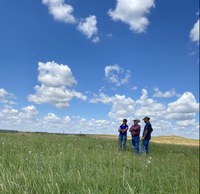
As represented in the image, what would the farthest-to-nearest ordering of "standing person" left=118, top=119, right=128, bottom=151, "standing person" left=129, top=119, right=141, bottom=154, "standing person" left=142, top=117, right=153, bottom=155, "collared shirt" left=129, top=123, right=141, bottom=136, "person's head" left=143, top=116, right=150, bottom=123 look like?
"standing person" left=118, top=119, right=128, bottom=151 < "collared shirt" left=129, top=123, right=141, bottom=136 < "standing person" left=129, top=119, right=141, bottom=154 < "person's head" left=143, top=116, right=150, bottom=123 < "standing person" left=142, top=117, right=153, bottom=155

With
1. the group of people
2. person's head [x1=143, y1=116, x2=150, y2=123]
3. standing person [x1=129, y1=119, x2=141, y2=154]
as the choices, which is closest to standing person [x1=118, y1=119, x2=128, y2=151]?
the group of people

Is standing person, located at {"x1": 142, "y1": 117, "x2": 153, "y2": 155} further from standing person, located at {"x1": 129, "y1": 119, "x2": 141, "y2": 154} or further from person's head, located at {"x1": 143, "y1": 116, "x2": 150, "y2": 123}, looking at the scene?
standing person, located at {"x1": 129, "y1": 119, "x2": 141, "y2": 154}

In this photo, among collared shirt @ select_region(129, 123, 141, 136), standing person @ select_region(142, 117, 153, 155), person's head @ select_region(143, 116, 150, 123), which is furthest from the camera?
collared shirt @ select_region(129, 123, 141, 136)

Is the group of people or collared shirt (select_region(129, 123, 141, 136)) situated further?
collared shirt (select_region(129, 123, 141, 136))

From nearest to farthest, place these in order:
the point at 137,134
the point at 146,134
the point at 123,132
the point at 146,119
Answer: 1. the point at 146,134
2. the point at 146,119
3. the point at 137,134
4. the point at 123,132

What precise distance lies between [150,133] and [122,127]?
2.39m

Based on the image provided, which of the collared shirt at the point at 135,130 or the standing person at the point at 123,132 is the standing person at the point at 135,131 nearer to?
the collared shirt at the point at 135,130

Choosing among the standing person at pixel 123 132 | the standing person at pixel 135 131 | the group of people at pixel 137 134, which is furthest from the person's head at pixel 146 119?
the standing person at pixel 123 132

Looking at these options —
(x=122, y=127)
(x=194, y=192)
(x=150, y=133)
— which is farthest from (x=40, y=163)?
(x=122, y=127)

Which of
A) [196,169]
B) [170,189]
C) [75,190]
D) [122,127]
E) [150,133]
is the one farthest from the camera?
[122,127]

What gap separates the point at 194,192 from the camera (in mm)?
4840

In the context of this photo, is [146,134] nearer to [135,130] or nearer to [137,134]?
[137,134]

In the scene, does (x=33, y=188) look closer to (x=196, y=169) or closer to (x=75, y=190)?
(x=75, y=190)

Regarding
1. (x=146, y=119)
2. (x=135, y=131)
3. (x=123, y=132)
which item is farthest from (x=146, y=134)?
(x=123, y=132)
